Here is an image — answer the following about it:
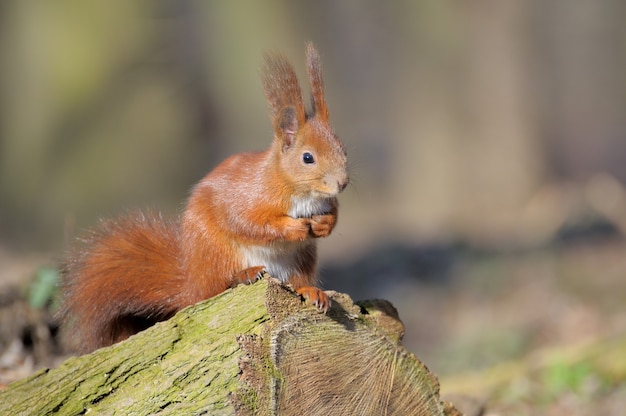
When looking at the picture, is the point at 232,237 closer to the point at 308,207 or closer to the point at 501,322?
the point at 308,207

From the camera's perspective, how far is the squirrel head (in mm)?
2570

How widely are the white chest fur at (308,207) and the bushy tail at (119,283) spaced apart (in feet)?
1.38

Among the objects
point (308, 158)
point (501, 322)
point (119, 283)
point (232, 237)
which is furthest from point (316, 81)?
point (501, 322)

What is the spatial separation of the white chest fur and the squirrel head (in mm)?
18

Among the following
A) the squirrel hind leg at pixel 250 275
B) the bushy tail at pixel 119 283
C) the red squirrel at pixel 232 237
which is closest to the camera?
the squirrel hind leg at pixel 250 275

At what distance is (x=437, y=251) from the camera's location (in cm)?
750

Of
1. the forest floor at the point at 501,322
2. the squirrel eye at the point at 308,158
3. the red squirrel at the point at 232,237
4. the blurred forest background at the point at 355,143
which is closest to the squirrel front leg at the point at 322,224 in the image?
the red squirrel at the point at 232,237

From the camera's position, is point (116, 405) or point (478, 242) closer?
point (116, 405)

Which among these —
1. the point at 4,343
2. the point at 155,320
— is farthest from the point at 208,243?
the point at 4,343

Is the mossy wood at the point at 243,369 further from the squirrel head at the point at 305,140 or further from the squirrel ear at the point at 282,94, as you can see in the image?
the squirrel ear at the point at 282,94

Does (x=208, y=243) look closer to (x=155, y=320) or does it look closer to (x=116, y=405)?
(x=155, y=320)

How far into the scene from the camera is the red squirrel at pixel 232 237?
2.60 meters

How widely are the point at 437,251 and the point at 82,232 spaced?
16.3 feet

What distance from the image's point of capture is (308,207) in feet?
8.80
